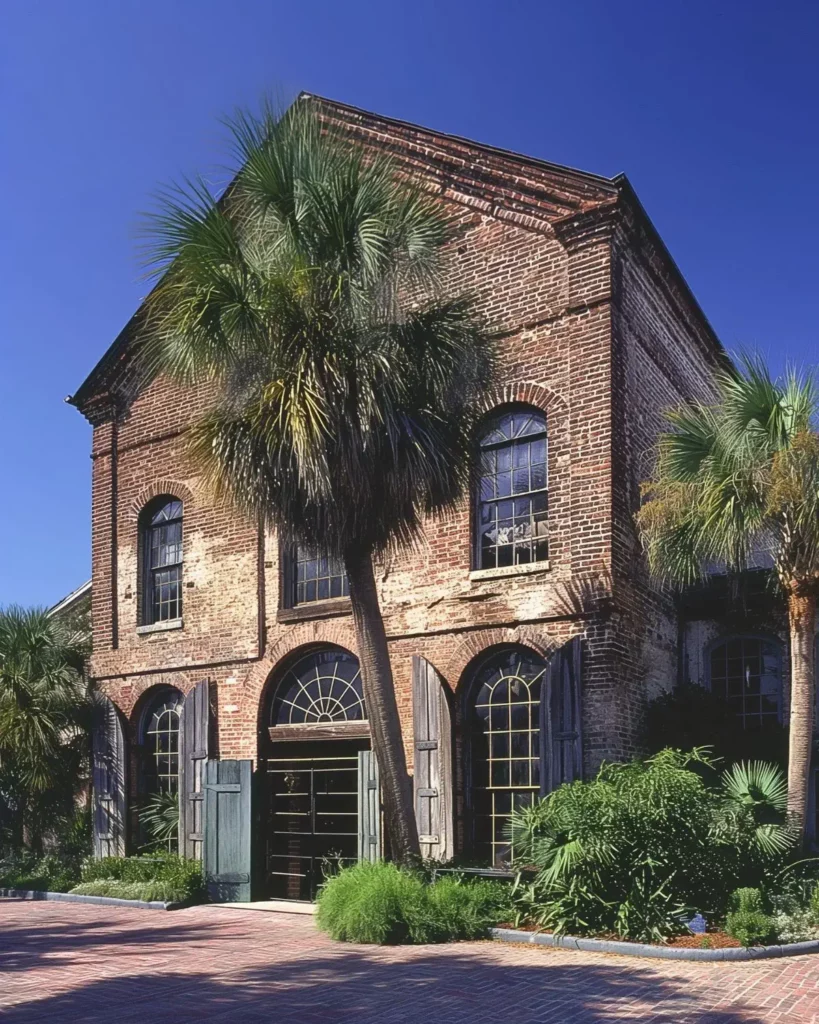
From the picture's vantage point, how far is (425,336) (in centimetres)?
1255

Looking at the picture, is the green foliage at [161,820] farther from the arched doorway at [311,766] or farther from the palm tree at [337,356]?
the palm tree at [337,356]

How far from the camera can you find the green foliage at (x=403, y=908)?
37.2 ft

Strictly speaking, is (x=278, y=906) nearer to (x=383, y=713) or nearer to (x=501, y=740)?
(x=501, y=740)

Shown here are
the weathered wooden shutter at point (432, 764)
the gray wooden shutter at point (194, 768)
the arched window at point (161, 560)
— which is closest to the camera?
the weathered wooden shutter at point (432, 764)

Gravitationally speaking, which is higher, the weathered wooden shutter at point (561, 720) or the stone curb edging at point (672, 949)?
the weathered wooden shutter at point (561, 720)

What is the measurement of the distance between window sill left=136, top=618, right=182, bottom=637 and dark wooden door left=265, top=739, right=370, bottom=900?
2753mm

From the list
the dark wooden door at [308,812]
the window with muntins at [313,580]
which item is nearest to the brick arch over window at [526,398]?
the window with muntins at [313,580]

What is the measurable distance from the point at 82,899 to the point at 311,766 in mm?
3947

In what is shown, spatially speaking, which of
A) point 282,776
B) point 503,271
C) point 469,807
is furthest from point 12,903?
point 503,271

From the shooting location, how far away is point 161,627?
1808 cm

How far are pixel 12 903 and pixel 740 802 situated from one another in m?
11.1

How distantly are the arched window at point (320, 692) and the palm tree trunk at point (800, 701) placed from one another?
229 inches

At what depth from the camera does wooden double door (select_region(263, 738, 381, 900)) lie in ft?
50.2

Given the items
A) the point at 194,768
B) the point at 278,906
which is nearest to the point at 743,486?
the point at 278,906
